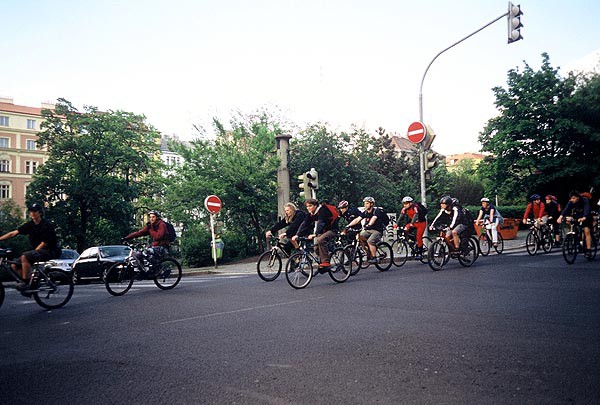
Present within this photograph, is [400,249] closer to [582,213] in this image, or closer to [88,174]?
[582,213]

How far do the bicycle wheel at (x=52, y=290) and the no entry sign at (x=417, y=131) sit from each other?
12.0 meters

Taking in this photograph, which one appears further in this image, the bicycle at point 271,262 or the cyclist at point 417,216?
the cyclist at point 417,216

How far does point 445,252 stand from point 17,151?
78007mm

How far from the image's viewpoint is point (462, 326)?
6.05 m

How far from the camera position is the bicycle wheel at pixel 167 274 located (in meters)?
11.6

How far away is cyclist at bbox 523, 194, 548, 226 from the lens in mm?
17259

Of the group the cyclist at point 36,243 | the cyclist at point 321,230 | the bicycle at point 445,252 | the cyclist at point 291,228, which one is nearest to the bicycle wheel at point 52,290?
the cyclist at point 36,243

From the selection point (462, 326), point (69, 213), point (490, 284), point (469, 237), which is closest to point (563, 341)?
point (462, 326)

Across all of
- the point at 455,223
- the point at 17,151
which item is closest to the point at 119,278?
the point at 455,223

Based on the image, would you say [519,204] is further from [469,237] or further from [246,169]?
[469,237]

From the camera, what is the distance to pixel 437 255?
1316 centimetres

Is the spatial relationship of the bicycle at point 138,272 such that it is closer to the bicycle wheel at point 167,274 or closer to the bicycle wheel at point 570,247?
the bicycle wheel at point 167,274

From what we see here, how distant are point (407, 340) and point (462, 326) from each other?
3.13 ft

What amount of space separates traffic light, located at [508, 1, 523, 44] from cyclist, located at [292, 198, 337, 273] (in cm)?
760
